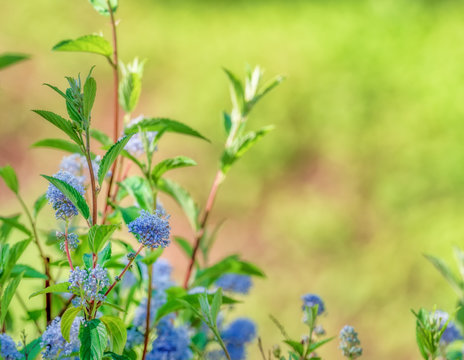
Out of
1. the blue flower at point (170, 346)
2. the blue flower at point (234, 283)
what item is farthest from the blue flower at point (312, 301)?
the blue flower at point (234, 283)

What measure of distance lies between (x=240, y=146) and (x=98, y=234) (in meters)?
0.39

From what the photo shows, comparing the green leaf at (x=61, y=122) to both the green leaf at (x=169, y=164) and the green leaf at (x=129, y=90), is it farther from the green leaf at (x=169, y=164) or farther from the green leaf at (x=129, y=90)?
the green leaf at (x=129, y=90)

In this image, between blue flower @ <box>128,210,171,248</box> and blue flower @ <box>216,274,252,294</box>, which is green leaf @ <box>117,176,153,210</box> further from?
blue flower @ <box>216,274,252,294</box>

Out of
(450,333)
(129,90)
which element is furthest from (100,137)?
(450,333)

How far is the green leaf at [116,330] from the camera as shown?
634mm

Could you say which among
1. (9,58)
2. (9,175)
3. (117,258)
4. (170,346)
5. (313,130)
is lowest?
(170,346)

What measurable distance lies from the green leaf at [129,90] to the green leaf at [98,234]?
0.36m

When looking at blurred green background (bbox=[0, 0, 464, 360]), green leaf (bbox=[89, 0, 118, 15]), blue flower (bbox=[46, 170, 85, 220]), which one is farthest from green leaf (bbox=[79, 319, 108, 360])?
blurred green background (bbox=[0, 0, 464, 360])

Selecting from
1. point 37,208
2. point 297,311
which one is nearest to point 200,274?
point 37,208

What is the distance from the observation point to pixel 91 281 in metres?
0.58

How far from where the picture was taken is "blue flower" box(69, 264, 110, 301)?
579 millimetres

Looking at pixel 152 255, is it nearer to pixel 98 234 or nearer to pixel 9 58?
pixel 98 234

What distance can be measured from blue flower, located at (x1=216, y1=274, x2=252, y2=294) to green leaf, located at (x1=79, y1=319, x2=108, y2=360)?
1.94 ft

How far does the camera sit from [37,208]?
858 mm
